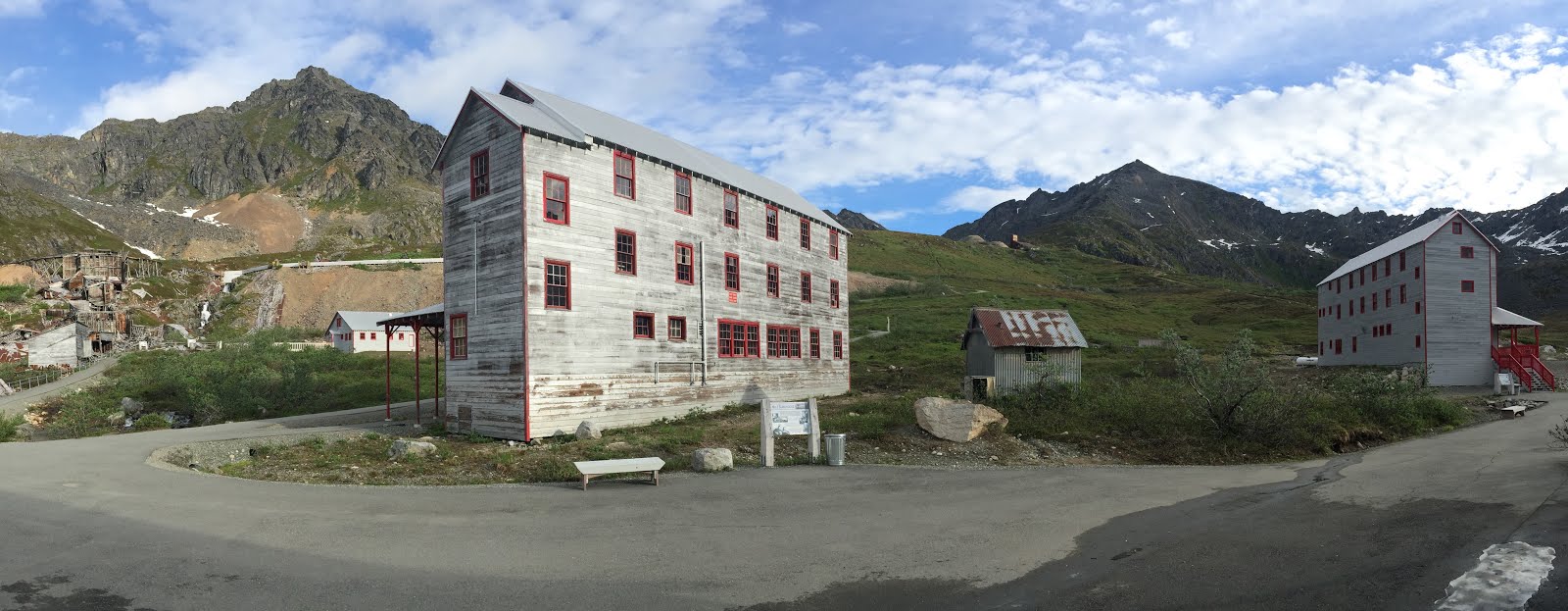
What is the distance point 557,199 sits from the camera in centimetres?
2338

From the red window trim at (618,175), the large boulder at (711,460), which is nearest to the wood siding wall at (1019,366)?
the red window trim at (618,175)

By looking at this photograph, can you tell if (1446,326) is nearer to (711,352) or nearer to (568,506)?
(711,352)

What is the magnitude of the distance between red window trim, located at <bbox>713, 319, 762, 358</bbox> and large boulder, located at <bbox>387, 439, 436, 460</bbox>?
38.3 feet

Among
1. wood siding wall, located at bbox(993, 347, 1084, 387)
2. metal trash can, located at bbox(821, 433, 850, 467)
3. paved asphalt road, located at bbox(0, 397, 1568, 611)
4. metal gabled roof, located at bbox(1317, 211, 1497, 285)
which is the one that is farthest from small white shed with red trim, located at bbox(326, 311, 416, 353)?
metal gabled roof, located at bbox(1317, 211, 1497, 285)

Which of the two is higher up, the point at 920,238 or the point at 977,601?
the point at 920,238

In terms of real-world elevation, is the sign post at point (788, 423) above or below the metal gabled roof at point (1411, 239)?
below

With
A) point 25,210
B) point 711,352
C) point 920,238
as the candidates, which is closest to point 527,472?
point 711,352

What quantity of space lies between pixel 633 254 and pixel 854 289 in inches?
3041

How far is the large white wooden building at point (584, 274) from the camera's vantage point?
891 inches

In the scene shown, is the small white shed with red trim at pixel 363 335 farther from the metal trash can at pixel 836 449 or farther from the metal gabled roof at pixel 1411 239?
the metal gabled roof at pixel 1411 239

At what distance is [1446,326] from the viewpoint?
3941 centimetres

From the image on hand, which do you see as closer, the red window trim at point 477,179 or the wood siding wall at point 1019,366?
the red window trim at point 477,179

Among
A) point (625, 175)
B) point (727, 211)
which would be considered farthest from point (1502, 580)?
point (727, 211)

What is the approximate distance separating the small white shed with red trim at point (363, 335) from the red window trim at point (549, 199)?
5513cm
